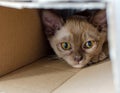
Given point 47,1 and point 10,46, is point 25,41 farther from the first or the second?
point 47,1

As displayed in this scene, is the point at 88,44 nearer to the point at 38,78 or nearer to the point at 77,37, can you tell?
the point at 77,37

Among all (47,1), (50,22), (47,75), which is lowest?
(47,75)

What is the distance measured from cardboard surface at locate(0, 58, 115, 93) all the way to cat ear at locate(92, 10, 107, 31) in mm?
145

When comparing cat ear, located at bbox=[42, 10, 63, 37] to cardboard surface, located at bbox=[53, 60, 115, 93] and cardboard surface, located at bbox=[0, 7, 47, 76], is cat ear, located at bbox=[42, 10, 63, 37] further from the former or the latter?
cardboard surface, located at bbox=[53, 60, 115, 93]

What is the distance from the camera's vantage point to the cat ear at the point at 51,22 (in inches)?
43.3

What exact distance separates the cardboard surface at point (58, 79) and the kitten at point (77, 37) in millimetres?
43

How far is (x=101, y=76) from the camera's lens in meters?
0.95

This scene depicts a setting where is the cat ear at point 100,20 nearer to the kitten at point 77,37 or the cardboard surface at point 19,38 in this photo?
the kitten at point 77,37

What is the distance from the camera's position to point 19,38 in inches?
41.1

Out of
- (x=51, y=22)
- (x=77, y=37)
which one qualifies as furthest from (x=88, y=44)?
(x=51, y=22)

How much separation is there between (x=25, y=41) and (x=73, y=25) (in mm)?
200

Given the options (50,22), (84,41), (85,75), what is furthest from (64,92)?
(50,22)

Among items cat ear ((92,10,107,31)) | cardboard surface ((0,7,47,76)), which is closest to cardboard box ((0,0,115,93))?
cardboard surface ((0,7,47,76))

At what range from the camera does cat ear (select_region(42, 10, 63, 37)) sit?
1100 millimetres
